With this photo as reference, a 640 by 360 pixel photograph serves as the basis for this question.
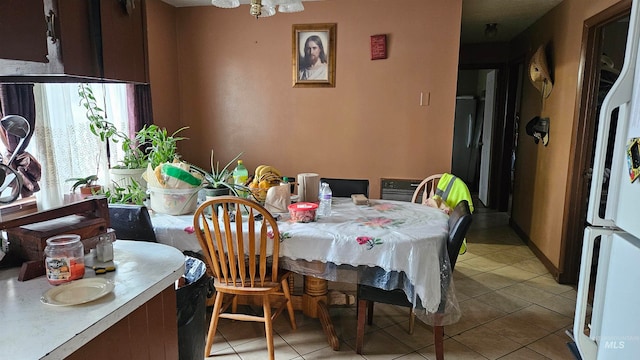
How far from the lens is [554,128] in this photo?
3.41m

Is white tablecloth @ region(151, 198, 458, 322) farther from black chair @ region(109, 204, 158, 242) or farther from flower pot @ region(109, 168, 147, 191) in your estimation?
flower pot @ region(109, 168, 147, 191)

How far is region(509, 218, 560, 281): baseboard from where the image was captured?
318cm


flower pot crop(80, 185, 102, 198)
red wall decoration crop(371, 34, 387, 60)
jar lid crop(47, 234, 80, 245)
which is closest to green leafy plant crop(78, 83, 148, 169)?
flower pot crop(80, 185, 102, 198)

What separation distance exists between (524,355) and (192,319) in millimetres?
1777

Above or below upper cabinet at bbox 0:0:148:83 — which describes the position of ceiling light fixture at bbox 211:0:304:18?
above

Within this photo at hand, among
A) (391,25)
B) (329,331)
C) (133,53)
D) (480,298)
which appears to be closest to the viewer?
(133,53)

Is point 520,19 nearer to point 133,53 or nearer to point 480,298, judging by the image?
point 480,298

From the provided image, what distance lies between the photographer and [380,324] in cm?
244

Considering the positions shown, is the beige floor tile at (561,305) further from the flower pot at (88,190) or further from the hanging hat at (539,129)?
the flower pot at (88,190)

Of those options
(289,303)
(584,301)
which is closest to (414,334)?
(289,303)

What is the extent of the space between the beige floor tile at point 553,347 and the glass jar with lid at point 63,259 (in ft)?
7.49

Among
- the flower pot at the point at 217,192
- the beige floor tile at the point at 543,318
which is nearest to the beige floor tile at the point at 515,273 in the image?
the beige floor tile at the point at 543,318

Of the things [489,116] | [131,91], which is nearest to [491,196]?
[489,116]

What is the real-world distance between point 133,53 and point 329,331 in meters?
1.75
